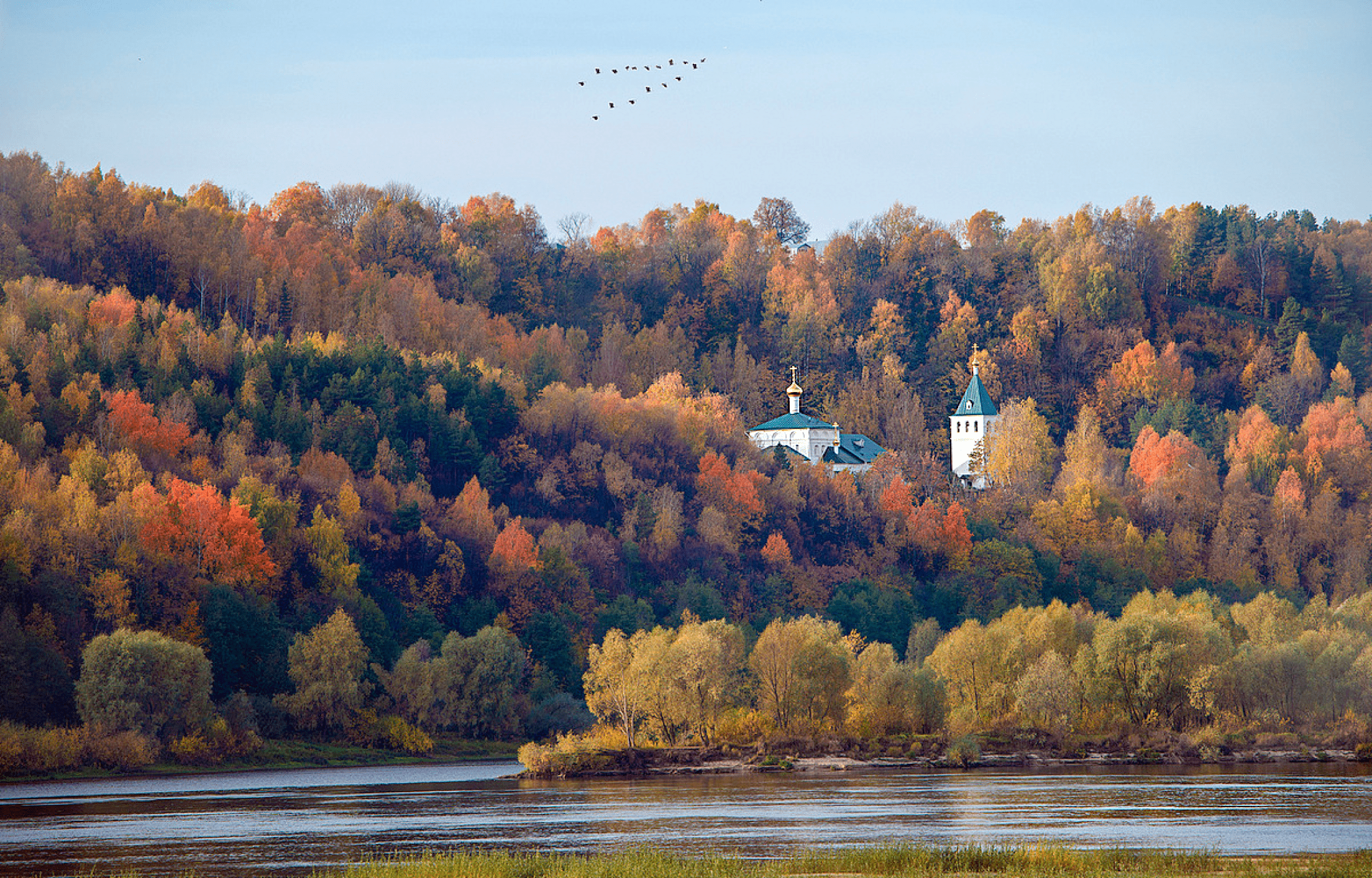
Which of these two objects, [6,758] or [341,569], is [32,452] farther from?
[6,758]

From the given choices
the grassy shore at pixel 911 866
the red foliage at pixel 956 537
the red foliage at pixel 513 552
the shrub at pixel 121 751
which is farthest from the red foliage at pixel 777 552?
the grassy shore at pixel 911 866

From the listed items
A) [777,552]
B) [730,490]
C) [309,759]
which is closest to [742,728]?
[309,759]

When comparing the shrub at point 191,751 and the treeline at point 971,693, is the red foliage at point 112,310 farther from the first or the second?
the treeline at point 971,693

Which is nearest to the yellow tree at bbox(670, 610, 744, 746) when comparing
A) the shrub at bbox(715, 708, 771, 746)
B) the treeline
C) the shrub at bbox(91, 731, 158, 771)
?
the treeline

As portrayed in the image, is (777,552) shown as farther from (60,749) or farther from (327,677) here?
(60,749)

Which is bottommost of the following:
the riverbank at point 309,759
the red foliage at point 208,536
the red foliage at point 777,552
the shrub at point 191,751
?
the riverbank at point 309,759

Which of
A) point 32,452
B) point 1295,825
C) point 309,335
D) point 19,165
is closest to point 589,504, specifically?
point 309,335
